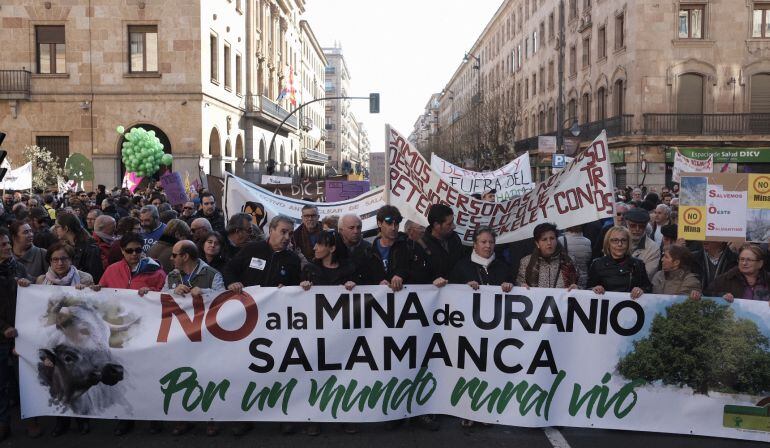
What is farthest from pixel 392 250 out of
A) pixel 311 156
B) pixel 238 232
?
pixel 311 156

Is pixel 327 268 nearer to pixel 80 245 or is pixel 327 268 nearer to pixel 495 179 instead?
pixel 80 245

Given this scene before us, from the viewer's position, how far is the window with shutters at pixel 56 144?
93.3 feet

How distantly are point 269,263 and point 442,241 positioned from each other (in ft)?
5.84

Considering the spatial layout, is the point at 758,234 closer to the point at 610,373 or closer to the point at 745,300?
the point at 745,300

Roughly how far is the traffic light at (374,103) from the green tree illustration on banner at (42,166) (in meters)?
13.5

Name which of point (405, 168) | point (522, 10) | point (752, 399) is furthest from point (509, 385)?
point (522, 10)

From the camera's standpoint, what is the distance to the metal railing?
31.8 metres

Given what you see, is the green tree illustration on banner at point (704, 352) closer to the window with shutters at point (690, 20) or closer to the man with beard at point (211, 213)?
the man with beard at point (211, 213)

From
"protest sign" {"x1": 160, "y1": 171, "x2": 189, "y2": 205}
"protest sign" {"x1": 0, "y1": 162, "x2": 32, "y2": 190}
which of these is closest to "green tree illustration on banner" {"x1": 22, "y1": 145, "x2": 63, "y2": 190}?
"protest sign" {"x1": 0, "y1": 162, "x2": 32, "y2": 190}

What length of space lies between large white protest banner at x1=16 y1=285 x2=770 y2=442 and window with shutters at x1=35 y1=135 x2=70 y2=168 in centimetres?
2515

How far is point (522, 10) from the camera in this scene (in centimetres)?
5575

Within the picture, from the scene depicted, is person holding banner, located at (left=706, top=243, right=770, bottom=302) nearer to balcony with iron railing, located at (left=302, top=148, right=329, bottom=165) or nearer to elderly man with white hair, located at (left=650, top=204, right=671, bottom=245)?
elderly man with white hair, located at (left=650, top=204, right=671, bottom=245)

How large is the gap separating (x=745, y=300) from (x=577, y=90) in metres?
37.3

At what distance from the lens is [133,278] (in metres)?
5.88
